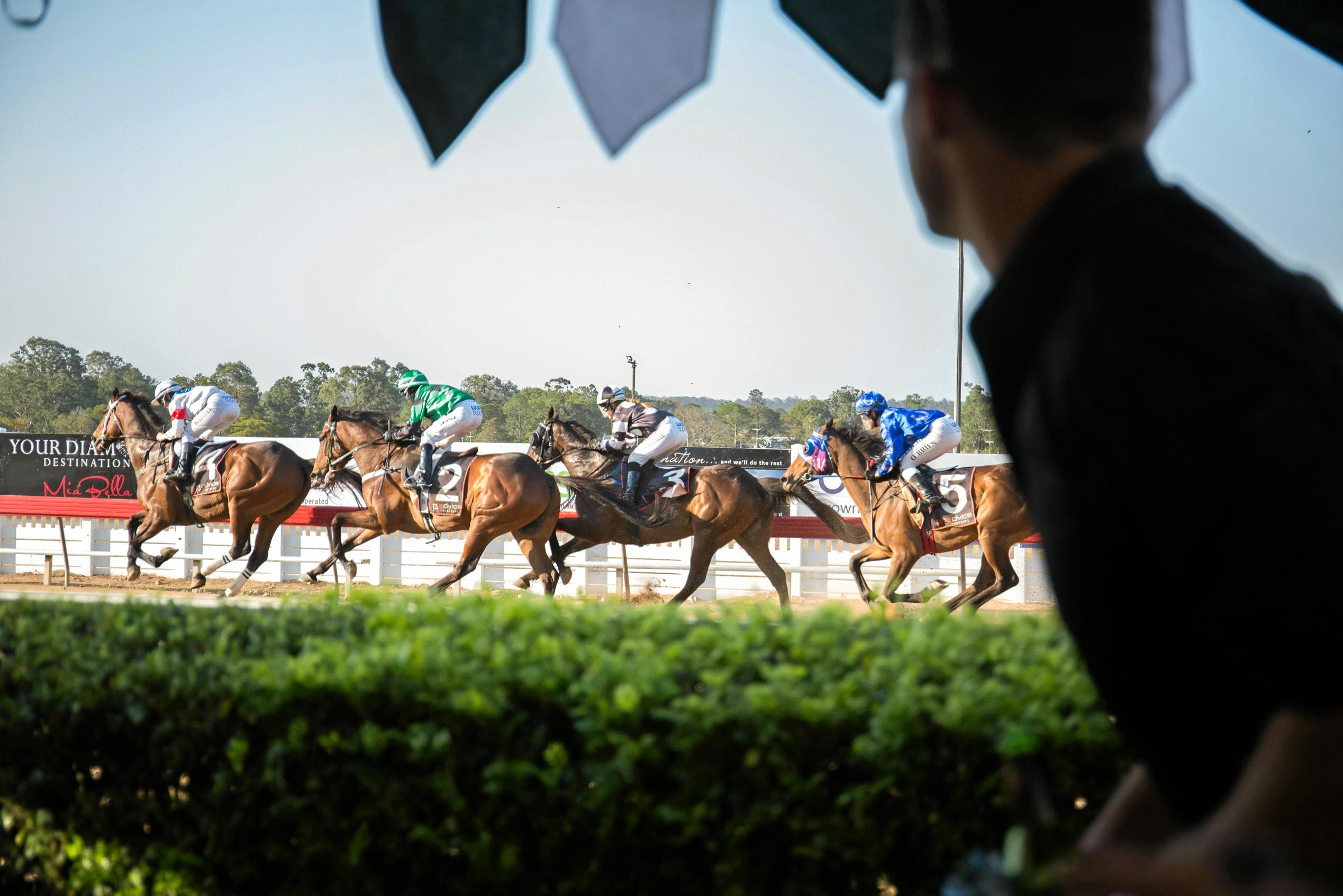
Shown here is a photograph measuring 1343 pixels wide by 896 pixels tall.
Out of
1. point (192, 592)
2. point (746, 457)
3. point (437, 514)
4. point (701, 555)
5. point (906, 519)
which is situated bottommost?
point (192, 592)

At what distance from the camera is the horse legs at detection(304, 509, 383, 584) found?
1080cm

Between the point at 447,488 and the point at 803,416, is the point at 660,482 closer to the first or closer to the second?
the point at 447,488

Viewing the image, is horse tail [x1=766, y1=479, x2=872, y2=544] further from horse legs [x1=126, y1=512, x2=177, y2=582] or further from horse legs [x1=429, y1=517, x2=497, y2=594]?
horse legs [x1=126, y1=512, x2=177, y2=582]

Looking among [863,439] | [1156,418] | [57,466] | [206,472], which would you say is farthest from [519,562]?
[1156,418]

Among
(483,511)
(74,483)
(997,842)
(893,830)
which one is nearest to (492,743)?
(893,830)

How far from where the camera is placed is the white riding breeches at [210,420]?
39.0ft

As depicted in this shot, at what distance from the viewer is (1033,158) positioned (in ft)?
2.31

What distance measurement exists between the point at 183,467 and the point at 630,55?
11146 millimetres

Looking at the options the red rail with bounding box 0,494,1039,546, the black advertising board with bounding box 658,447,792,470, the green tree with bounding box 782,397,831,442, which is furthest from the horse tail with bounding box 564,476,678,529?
the green tree with bounding box 782,397,831,442

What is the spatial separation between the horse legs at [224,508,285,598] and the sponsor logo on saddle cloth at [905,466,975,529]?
6.80 m

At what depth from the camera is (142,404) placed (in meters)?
12.3

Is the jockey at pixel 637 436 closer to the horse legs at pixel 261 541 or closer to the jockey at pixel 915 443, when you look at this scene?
the jockey at pixel 915 443

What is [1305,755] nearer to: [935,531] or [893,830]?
[893,830]

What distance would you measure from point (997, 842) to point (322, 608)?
1816 millimetres
